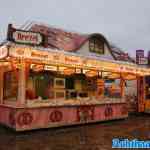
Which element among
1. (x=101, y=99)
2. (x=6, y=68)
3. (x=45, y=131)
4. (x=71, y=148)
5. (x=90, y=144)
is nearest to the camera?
(x=71, y=148)

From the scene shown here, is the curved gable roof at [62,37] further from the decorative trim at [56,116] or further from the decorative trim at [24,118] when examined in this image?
the decorative trim at [24,118]

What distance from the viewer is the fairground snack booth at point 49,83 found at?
10.6m

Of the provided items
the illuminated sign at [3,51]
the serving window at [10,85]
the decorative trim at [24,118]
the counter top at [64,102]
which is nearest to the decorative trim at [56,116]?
the counter top at [64,102]

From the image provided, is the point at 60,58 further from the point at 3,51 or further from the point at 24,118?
the point at 24,118

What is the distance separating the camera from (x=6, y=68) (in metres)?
13.5

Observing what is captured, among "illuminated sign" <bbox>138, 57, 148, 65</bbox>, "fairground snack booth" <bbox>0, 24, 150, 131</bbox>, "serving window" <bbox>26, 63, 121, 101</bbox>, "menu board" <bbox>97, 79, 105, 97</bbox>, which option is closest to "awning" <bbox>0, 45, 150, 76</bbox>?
"fairground snack booth" <bbox>0, 24, 150, 131</bbox>

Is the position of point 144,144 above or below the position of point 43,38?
below

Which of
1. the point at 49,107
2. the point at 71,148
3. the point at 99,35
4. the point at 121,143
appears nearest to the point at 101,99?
the point at 49,107

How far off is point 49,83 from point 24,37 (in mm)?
5349

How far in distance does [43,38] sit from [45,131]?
14.9ft

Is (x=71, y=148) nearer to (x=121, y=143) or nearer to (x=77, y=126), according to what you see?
(x=121, y=143)

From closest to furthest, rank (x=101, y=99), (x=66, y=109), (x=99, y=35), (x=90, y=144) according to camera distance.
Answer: (x=90, y=144), (x=66, y=109), (x=101, y=99), (x=99, y=35)

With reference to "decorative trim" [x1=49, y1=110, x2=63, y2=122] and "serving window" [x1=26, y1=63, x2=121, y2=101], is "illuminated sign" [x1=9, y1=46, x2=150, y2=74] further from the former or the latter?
"decorative trim" [x1=49, y1=110, x2=63, y2=122]

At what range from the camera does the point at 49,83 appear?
614 inches
